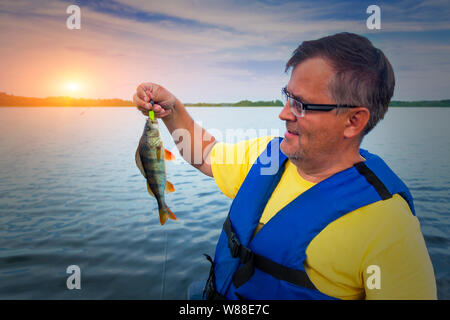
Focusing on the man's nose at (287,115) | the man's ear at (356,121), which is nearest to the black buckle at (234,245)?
the man's nose at (287,115)

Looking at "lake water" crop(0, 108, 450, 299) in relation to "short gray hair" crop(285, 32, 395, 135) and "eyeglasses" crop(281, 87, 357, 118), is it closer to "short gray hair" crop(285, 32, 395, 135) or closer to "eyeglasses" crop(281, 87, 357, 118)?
"eyeglasses" crop(281, 87, 357, 118)

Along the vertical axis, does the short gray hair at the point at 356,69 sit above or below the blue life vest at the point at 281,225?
above

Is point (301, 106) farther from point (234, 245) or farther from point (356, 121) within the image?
point (234, 245)

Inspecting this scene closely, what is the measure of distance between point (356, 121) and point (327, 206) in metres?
0.71

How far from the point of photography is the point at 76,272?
5.54m

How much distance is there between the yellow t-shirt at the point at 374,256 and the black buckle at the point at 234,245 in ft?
1.85

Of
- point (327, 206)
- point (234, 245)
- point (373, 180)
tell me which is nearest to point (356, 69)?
point (373, 180)

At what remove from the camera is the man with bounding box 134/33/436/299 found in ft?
5.91

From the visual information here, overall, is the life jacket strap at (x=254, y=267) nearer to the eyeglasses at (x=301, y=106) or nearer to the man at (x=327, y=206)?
the man at (x=327, y=206)

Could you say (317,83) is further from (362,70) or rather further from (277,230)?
(277,230)

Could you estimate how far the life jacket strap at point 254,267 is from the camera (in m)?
2.04

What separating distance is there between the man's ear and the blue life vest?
Result: 25cm

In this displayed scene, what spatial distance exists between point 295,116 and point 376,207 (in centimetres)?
88
